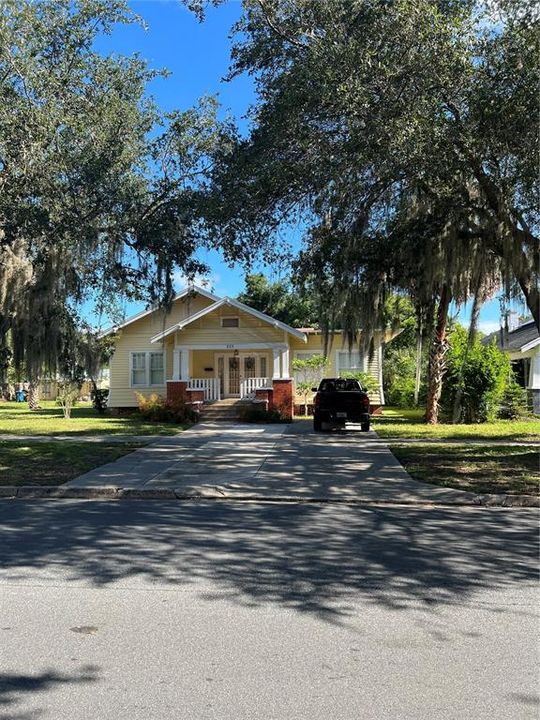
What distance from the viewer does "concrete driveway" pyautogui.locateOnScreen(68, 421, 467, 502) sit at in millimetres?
9992

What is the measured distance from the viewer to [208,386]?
26812mm

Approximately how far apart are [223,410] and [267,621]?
20756 millimetres

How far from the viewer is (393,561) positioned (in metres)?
6.17

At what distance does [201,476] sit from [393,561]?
5.73m

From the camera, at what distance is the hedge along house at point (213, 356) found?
25766mm

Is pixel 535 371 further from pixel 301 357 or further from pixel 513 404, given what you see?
pixel 301 357

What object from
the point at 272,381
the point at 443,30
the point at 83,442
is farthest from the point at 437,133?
the point at 272,381

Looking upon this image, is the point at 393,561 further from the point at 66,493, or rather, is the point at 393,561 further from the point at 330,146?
the point at 330,146

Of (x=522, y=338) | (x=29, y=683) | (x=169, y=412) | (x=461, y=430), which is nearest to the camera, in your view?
(x=29, y=683)

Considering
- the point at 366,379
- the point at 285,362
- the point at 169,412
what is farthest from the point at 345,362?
the point at 169,412

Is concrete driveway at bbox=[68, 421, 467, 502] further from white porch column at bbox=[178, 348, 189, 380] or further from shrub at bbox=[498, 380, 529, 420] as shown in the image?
white porch column at bbox=[178, 348, 189, 380]

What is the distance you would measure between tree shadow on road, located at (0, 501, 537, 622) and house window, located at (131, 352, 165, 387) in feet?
66.3

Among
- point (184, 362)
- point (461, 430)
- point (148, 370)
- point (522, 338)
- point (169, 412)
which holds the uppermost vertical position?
point (522, 338)

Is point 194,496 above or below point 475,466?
below
